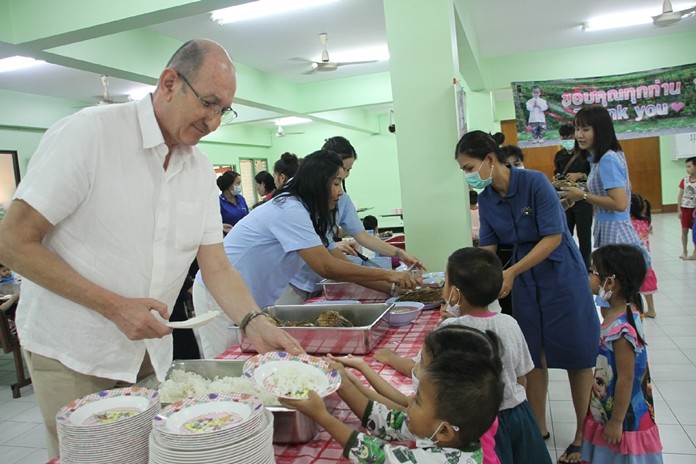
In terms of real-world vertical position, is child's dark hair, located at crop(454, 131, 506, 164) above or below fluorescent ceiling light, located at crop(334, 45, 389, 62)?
below

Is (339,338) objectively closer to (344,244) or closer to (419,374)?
(419,374)

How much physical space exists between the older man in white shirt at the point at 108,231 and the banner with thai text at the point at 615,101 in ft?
18.7

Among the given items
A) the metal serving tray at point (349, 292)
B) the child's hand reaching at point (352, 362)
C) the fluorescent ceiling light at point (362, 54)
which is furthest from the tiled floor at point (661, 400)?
the fluorescent ceiling light at point (362, 54)

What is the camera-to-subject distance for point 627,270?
1.92m

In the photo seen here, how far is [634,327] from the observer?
187 centimetres

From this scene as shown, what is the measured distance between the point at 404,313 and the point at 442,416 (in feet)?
2.93

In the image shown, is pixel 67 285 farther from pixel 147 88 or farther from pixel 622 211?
pixel 147 88

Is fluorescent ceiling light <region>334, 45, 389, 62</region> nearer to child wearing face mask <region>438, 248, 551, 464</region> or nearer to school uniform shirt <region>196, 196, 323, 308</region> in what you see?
school uniform shirt <region>196, 196, 323, 308</region>

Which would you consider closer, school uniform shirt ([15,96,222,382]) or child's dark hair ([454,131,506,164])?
school uniform shirt ([15,96,222,382])

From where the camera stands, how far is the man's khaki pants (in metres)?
1.25

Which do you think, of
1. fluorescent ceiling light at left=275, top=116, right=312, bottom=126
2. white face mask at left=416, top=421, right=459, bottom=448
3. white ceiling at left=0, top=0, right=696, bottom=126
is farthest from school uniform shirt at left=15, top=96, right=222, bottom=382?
fluorescent ceiling light at left=275, top=116, right=312, bottom=126

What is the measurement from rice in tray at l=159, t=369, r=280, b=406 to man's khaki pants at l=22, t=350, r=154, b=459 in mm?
189

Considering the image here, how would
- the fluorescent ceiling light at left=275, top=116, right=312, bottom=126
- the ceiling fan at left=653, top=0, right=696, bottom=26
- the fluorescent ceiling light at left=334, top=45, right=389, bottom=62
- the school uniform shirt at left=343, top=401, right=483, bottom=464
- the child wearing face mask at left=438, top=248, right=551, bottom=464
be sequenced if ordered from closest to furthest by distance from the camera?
the school uniform shirt at left=343, top=401, right=483, bottom=464, the child wearing face mask at left=438, top=248, right=551, bottom=464, the ceiling fan at left=653, top=0, right=696, bottom=26, the fluorescent ceiling light at left=334, top=45, right=389, bottom=62, the fluorescent ceiling light at left=275, top=116, right=312, bottom=126

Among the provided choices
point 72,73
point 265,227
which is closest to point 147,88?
point 72,73
